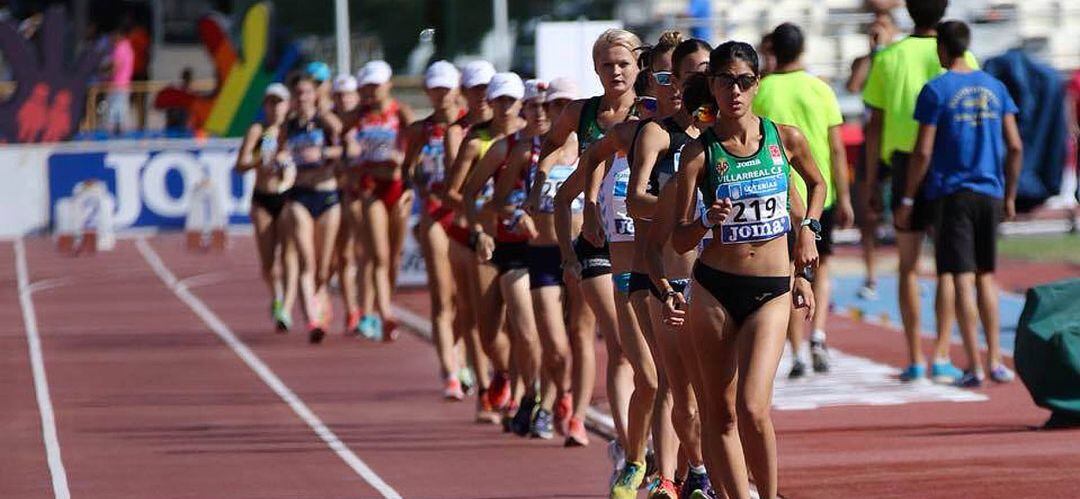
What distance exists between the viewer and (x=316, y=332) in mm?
18703

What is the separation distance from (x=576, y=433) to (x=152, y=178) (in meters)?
22.3

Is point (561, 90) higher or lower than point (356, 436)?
higher

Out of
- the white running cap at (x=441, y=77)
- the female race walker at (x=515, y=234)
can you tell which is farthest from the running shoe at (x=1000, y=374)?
the white running cap at (x=441, y=77)

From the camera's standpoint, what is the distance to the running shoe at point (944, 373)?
561 inches

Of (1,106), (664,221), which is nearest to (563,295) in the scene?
(664,221)

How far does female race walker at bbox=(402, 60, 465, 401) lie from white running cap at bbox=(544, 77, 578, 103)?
8.89ft

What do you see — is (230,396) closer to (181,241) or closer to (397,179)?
(397,179)

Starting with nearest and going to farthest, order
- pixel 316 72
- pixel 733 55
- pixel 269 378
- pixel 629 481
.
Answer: pixel 733 55, pixel 629 481, pixel 269 378, pixel 316 72

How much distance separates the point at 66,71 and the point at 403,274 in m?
13.6

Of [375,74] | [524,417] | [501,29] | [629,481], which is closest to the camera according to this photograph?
[629,481]

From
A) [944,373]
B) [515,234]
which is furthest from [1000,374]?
[515,234]

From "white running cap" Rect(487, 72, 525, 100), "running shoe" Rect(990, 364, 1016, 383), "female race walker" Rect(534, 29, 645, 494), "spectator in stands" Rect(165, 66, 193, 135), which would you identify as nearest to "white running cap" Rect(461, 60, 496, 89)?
"white running cap" Rect(487, 72, 525, 100)

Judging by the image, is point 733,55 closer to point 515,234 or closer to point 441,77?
point 515,234

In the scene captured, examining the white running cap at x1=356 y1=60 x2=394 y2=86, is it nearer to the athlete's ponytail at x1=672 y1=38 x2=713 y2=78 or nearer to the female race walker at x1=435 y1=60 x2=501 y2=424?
the female race walker at x1=435 y1=60 x2=501 y2=424
